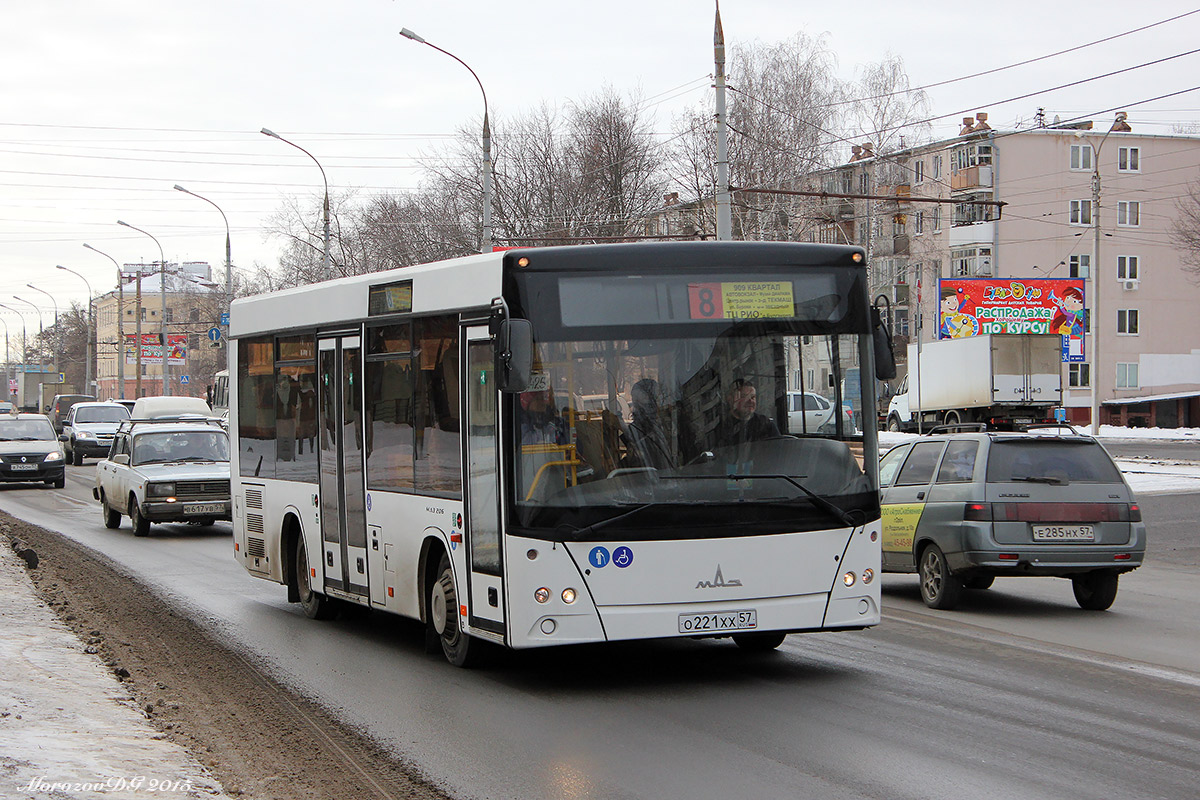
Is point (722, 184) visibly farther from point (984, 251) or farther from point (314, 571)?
point (984, 251)

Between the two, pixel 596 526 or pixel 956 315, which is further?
pixel 956 315

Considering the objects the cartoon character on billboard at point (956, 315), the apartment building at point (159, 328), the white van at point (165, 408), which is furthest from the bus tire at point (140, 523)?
the apartment building at point (159, 328)

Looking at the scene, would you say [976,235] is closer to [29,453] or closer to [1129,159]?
[1129,159]

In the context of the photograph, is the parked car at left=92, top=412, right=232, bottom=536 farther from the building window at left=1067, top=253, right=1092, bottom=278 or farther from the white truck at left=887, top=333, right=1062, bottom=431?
the building window at left=1067, top=253, right=1092, bottom=278

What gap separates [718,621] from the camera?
866 centimetres

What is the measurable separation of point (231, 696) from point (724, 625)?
3.28m

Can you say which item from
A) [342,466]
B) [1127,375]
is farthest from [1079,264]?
[342,466]

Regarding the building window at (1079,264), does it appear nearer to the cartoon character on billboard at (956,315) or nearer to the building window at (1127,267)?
the building window at (1127,267)

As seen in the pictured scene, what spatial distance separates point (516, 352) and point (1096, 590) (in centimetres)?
740

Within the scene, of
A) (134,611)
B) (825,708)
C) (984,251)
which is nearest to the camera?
(825,708)

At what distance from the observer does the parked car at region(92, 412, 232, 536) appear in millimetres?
22922

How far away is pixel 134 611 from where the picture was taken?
1351cm

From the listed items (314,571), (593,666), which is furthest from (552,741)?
(314,571)

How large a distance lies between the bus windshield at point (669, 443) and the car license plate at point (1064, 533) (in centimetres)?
429
